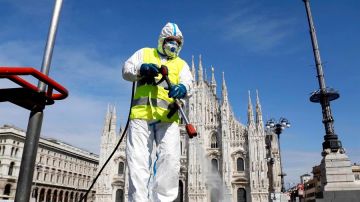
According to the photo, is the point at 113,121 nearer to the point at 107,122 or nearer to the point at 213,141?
the point at 107,122

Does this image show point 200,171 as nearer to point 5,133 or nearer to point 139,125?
point 5,133

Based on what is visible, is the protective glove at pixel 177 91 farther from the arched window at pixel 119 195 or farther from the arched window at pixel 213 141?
the arched window at pixel 119 195

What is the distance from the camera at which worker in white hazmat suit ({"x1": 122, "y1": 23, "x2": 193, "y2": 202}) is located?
343cm

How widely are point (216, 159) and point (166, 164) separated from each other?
29961 millimetres

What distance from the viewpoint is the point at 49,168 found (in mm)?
42031

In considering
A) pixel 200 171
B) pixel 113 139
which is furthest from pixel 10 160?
pixel 200 171

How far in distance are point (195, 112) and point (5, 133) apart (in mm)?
22127

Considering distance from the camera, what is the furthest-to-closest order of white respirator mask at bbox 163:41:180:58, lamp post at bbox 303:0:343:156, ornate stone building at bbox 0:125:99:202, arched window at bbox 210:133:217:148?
ornate stone building at bbox 0:125:99:202 → arched window at bbox 210:133:217:148 → lamp post at bbox 303:0:343:156 → white respirator mask at bbox 163:41:180:58

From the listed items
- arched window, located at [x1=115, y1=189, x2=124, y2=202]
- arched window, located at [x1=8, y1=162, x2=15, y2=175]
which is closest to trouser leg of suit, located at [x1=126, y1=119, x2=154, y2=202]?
arched window, located at [x1=115, y1=189, x2=124, y2=202]

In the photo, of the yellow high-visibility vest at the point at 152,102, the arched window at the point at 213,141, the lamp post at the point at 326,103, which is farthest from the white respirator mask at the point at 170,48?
the arched window at the point at 213,141

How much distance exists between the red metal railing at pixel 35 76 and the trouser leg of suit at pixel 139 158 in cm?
123

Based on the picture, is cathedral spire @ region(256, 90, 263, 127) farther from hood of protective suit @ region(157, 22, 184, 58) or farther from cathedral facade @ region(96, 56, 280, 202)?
hood of protective suit @ region(157, 22, 184, 58)

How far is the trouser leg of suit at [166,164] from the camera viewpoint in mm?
3430

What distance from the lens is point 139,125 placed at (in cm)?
361
